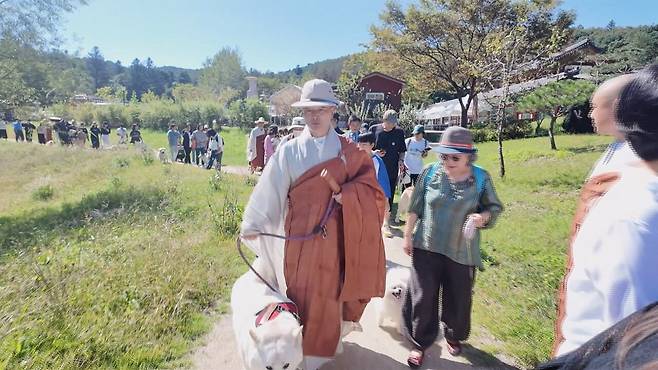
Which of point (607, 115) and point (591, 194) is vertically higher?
point (607, 115)

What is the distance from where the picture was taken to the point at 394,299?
3.43m

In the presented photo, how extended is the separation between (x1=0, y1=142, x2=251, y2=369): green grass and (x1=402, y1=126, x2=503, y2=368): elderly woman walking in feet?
6.32

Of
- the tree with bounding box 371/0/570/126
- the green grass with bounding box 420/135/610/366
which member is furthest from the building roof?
the green grass with bounding box 420/135/610/366

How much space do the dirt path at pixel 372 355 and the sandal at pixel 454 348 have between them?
0.04 m

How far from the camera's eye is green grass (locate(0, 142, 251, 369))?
121 inches

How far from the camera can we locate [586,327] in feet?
3.62

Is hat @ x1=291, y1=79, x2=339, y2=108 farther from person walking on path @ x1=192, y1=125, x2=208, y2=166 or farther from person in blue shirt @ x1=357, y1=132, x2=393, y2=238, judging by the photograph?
person walking on path @ x1=192, y1=125, x2=208, y2=166

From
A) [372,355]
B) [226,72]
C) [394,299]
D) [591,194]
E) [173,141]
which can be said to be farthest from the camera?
[226,72]

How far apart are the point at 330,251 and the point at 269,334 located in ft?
2.23

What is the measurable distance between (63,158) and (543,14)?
24.0m

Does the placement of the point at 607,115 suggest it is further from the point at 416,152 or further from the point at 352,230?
the point at 416,152

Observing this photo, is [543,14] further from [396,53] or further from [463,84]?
[396,53]

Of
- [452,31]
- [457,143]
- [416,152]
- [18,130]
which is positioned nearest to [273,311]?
[457,143]

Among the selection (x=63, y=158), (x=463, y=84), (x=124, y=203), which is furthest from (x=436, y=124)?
(x=124, y=203)
